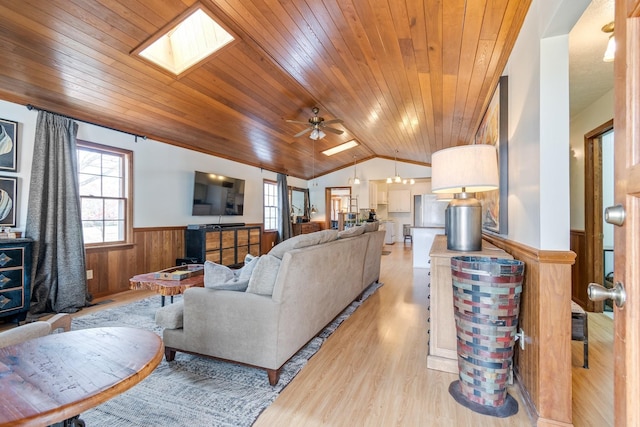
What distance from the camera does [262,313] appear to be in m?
1.91

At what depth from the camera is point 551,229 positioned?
4.92 ft

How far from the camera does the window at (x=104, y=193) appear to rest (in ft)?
12.8

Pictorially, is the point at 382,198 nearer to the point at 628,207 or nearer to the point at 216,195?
the point at 216,195

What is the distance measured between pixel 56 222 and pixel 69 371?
3.26m

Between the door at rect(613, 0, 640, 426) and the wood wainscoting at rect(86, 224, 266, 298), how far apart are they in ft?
15.8

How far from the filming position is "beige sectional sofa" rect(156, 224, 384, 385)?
6.28 ft

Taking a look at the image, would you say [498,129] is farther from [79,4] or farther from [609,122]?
[79,4]

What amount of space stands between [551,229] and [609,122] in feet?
7.28

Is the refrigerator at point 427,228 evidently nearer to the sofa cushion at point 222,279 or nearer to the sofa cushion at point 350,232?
the sofa cushion at point 350,232

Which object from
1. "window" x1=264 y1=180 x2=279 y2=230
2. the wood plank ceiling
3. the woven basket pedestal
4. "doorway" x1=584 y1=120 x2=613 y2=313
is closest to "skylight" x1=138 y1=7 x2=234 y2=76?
the wood plank ceiling

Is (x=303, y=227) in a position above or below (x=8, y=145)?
below

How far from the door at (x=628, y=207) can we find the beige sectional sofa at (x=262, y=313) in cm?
153

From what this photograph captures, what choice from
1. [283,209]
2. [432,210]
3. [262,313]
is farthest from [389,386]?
[283,209]

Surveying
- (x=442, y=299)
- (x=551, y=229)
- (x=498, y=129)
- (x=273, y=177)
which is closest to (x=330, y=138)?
(x=273, y=177)
